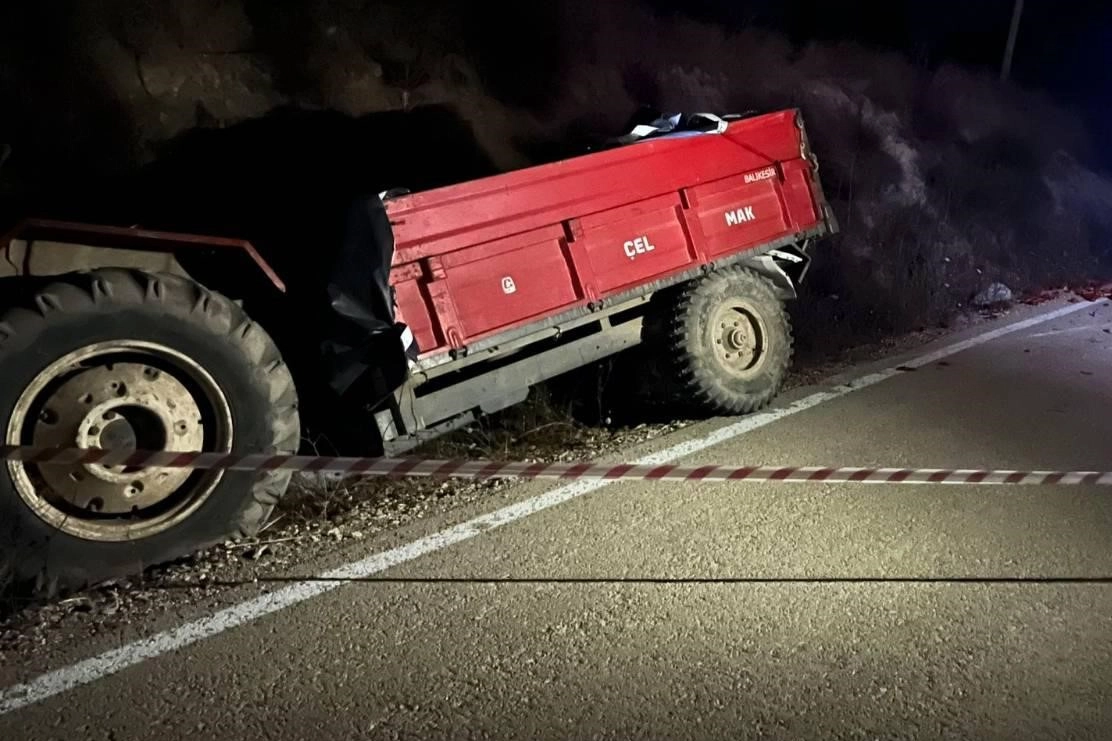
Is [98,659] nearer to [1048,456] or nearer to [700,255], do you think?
[700,255]

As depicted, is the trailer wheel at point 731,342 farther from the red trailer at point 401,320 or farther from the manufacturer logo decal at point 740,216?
the manufacturer logo decal at point 740,216

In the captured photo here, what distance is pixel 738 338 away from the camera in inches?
265

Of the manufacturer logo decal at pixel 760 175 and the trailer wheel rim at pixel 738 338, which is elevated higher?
the manufacturer logo decal at pixel 760 175

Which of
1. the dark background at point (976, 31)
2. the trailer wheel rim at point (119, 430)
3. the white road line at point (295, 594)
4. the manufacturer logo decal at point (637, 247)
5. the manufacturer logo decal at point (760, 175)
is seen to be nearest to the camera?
the white road line at point (295, 594)

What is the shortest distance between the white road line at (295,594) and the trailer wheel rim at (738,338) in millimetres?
396

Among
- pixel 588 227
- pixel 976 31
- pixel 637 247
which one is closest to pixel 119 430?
pixel 588 227

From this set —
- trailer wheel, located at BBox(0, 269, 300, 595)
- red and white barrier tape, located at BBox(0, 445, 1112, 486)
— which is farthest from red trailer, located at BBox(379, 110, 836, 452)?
trailer wheel, located at BBox(0, 269, 300, 595)

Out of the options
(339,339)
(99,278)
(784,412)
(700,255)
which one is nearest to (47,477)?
(99,278)

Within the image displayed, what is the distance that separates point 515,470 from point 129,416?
1882 millimetres

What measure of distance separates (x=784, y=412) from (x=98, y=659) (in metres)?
4.65

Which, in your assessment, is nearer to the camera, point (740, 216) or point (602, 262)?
point (602, 262)

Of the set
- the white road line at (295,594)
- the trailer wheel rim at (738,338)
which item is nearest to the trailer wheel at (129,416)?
the white road line at (295,594)

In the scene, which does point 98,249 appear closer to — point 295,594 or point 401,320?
point 401,320

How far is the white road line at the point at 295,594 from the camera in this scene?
352 cm
